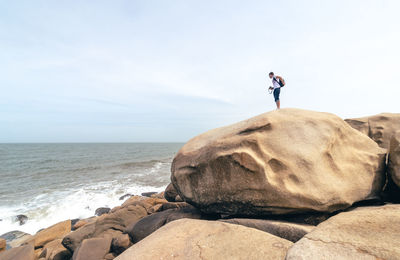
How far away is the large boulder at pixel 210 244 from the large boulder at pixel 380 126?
591cm

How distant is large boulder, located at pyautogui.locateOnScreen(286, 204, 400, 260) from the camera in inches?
69.6

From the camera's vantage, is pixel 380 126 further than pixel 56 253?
Yes

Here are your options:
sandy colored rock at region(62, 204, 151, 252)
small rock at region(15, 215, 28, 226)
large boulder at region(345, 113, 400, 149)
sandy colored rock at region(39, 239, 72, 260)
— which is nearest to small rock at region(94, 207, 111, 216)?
small rock at region(15, 215, 28, 226)

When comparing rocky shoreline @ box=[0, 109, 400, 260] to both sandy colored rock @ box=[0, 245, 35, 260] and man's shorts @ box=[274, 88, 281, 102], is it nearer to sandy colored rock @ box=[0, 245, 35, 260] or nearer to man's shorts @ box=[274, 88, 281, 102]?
sandy colored rock @ box=[0, 245, 35, 260]

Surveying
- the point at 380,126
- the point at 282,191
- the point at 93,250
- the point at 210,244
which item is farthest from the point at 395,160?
the point at 93,250

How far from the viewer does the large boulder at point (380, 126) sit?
19.9 feet

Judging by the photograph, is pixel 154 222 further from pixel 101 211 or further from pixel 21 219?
pixel 21 219

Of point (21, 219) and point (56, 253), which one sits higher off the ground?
point (56, 253)

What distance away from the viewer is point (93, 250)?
4758mm

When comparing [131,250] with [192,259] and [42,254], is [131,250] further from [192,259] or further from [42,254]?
[42,254]

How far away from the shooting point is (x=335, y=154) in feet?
11.6

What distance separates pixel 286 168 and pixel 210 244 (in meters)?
1.69

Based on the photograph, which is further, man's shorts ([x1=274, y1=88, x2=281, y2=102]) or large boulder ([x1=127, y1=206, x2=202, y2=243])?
man's shorts ([x1=274, y1=88, x2=281, y2=102])

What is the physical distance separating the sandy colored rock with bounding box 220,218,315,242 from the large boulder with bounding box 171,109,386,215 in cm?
21
